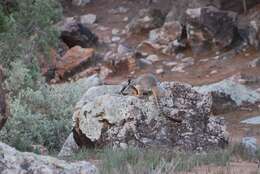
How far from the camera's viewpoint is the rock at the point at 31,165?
3.70 m

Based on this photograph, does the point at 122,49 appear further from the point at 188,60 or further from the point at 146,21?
the point at 188,60

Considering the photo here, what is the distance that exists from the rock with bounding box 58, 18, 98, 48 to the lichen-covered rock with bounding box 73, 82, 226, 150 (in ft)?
37.5

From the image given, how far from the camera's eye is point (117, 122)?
7113 mm

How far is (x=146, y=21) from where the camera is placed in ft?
62.4

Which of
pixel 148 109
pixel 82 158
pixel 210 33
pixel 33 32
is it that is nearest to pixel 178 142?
pixel 148 109

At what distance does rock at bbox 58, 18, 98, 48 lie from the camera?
61.4 ft

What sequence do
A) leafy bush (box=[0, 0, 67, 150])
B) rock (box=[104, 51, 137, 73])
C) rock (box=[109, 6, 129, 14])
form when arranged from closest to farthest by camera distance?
leafy bush (box=[0, 0, 67, 150]) < rock (box=[104, 51, 137, 73]) < rock (box=[109, 6, 129, 14])

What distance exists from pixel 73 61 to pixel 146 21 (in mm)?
2985

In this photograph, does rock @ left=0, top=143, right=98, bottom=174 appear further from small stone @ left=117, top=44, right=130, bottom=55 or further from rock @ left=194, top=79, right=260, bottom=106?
small stone @ left=117, top=44, right=130, bottom=55

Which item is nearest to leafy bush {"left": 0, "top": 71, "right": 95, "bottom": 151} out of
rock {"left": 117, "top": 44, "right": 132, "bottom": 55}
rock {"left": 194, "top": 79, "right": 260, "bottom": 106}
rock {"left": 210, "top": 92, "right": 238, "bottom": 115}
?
rock {"left": 210, "top": 92, "right": 238, "bottom": 115}

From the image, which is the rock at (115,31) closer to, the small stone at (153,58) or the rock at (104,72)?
the small stone at (153,58)

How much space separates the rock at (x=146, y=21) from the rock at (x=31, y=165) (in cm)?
1510

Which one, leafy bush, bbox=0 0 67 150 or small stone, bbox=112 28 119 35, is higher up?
small stone, bbox=112 28 119 35

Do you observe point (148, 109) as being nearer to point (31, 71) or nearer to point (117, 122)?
point (117, 122)
